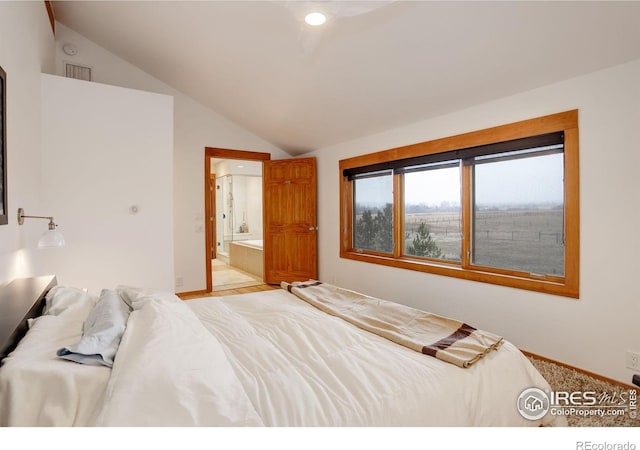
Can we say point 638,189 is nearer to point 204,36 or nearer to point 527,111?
point 527,111

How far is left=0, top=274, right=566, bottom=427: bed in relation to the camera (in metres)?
0.83

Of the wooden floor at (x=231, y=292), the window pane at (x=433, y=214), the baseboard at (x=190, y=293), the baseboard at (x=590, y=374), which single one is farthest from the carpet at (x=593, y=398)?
the baseboard at (x=190, y=293)

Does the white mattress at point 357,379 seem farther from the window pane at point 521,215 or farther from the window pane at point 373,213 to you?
the window pane at point 373,213

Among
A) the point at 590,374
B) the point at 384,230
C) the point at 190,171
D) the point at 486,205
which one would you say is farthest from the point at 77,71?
the point at 590,374

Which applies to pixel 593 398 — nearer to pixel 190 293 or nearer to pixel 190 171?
pixel 190 293

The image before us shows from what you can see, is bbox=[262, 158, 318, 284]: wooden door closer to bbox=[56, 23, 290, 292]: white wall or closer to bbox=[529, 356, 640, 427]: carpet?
bbox=[56, 23, 290, 292]: white wall

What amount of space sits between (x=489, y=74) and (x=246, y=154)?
139 inches

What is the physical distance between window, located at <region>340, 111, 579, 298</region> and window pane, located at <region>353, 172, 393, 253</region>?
13 millimetres

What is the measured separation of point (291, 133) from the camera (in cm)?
471

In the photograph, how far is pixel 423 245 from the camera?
3691mm

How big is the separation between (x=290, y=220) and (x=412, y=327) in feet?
11.7

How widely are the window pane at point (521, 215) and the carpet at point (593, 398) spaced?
74cm

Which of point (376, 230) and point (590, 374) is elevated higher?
point (376, 230)

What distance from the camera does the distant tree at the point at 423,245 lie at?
11.7ft
